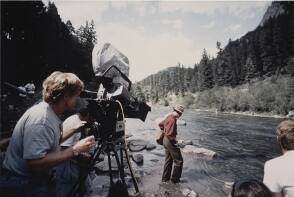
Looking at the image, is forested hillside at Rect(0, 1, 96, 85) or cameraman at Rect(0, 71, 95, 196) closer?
cameraman at Rect(0, 71, 95, 196)

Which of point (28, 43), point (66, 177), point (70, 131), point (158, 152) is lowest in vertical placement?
point (158, 152)

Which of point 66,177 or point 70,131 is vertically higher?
point 70,131

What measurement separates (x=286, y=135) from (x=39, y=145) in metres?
2.52

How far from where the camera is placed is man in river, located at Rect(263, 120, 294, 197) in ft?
9.46

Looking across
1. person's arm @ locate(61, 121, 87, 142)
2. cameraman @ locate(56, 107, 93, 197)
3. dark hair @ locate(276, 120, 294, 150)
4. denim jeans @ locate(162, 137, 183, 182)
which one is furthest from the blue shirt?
denim jeans @ locate(162, 137, 183, 182)

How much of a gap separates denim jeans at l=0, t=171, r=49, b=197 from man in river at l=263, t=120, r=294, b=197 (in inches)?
91.9

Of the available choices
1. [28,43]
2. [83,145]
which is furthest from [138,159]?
[28,43]

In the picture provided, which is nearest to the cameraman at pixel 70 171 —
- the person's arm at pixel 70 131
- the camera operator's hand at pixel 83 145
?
the person's arm at pixel 70 131

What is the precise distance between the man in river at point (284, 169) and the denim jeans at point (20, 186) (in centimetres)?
233

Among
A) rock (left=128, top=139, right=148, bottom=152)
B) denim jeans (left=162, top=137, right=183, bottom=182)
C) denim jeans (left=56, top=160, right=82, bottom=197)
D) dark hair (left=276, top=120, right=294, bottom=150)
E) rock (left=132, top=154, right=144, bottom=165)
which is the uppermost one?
dark hair (left=276, top=120, right=294, bottom=150)

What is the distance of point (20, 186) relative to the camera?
2379 millimetres

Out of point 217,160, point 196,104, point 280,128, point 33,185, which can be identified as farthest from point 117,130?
point 196,104

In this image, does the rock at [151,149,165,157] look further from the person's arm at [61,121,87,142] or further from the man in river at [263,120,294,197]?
the man in river at [263,120,294,197]

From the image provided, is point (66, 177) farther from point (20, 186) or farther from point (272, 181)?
point (272, 181)
